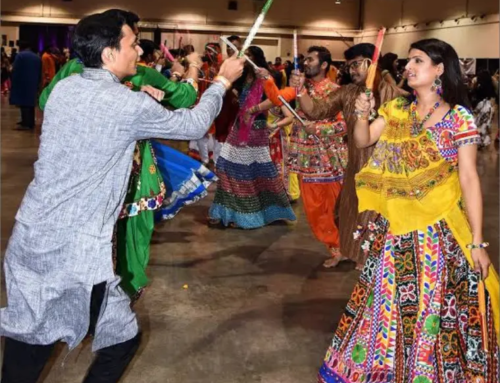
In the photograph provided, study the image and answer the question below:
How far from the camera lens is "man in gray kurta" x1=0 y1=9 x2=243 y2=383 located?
6.23 feet

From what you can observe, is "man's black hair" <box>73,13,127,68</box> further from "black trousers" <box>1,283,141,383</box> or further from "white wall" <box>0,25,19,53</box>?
"white wall" <box>0,25,19,53</box>

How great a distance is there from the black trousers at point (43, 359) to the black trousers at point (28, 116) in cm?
1062

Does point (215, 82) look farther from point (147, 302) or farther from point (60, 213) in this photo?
point (147, 302)

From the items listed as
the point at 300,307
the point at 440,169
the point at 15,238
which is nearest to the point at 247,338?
the point at 300,307

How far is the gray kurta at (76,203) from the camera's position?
1.90 m

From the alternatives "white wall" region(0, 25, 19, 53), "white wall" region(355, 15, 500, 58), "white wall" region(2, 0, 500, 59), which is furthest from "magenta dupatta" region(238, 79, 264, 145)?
"white wall" region(0, 25, 19, 53)

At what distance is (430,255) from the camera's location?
2406 millimetres

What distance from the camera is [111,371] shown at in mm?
2090

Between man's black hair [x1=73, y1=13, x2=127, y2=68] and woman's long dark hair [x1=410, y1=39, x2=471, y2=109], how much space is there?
3.53 ft

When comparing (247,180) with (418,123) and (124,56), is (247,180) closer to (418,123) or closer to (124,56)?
(418,123)

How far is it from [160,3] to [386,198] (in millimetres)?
21478

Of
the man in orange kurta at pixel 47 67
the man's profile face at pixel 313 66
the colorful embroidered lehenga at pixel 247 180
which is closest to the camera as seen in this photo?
the man's profile face at pixel 313 66

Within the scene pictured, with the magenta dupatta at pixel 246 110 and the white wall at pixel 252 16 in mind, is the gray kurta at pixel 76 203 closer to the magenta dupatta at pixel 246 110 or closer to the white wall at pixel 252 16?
the magenta dupatta at pixel 246 110

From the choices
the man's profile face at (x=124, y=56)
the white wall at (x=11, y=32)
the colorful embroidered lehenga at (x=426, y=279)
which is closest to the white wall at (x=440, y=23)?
the white wall at (x=11, y=32)
